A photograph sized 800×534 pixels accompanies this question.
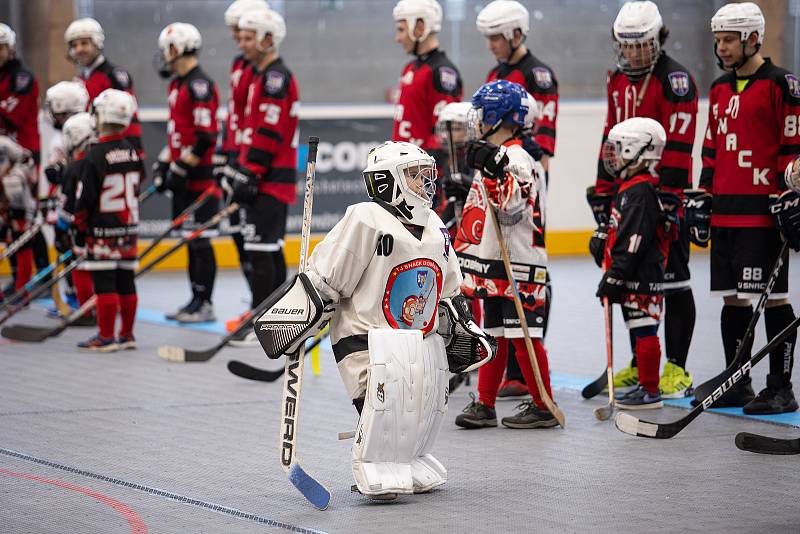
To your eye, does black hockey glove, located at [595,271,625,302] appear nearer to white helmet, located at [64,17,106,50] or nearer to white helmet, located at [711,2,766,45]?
white helmet, located at [711,2,766,45]

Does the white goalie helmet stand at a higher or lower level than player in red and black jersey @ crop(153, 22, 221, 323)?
higher

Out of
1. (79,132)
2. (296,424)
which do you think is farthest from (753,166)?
(79,132)

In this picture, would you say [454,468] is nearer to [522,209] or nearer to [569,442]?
[569,442]

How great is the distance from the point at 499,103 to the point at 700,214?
1004 millimetres

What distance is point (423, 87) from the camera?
21.4ft

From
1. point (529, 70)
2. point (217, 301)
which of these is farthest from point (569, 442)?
point (217, 301)

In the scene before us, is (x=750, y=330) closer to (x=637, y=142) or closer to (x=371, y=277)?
(x=637, y=142)

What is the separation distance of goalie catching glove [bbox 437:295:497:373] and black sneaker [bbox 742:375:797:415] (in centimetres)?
149

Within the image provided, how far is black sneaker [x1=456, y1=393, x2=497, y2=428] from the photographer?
4.78 metres

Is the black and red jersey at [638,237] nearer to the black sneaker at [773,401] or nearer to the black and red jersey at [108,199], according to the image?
the black sneaker at [773,401]

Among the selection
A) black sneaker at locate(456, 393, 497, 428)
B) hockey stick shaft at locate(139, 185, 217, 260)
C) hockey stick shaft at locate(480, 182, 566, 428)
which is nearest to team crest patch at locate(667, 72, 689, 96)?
hockey stick shaft at locate(480, 182, 566, 428)

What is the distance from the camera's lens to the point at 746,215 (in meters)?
5.00

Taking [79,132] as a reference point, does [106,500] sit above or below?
below

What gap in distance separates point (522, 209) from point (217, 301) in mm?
4237
